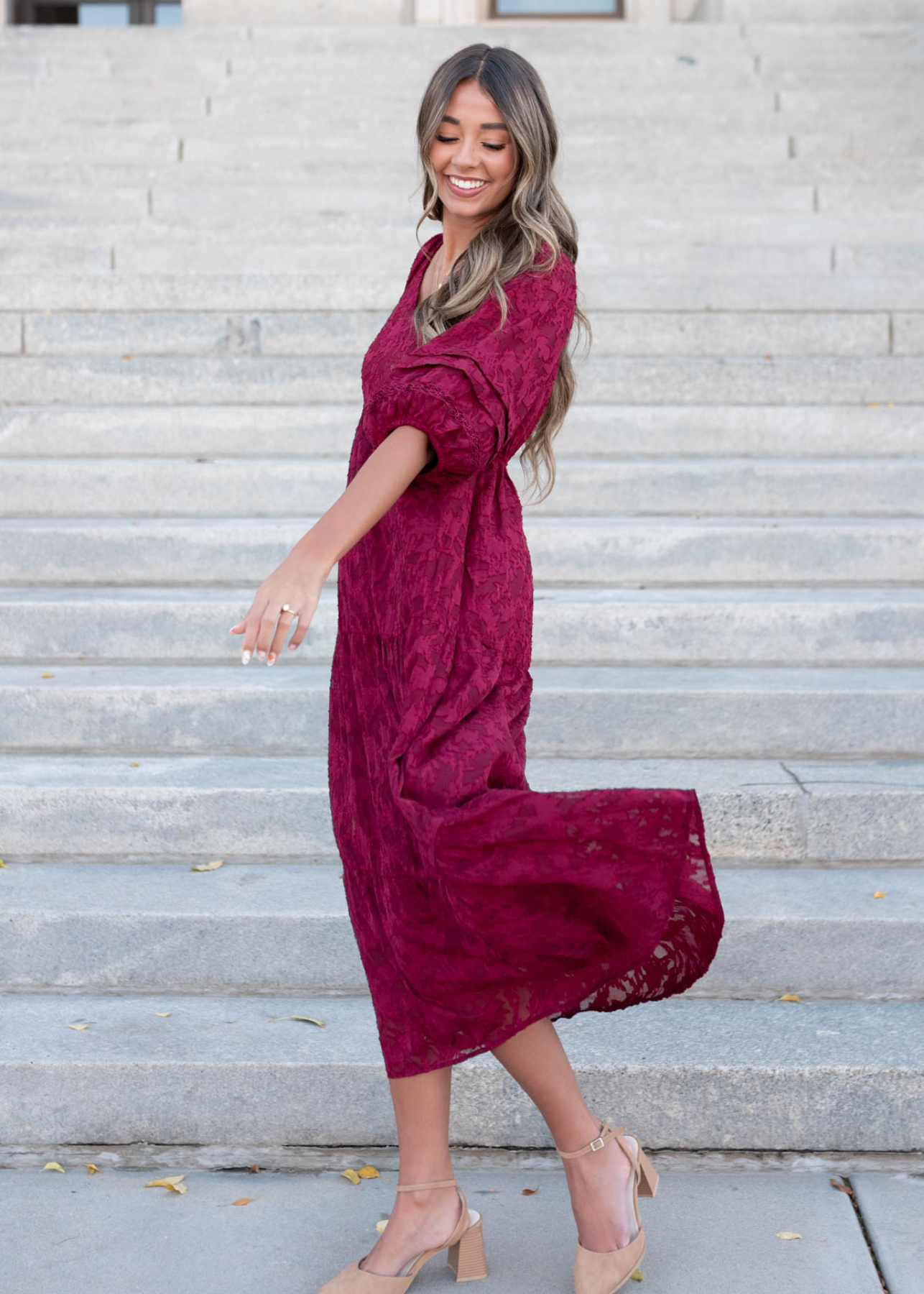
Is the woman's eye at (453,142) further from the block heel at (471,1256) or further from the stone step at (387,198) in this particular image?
the stone step at (387,198)

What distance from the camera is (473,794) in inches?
80.9

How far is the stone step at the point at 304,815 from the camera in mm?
3422

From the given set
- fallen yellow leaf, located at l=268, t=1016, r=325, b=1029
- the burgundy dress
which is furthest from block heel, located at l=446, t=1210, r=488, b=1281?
fallen yellow leaf, located at l=268, t=1016, r=325, b=1029

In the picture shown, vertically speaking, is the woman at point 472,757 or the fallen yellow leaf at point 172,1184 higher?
the woman at point 472,757

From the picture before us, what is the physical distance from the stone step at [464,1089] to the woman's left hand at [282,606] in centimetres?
130

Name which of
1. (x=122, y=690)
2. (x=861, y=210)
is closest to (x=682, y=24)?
(x=861, y=210)

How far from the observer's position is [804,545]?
457cm

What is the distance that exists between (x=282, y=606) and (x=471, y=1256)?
1276 mm

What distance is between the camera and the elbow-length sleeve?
1.95 meters

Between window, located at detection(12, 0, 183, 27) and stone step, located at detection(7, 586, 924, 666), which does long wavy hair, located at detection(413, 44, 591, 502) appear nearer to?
stone step, located at detection(7, 586, 924, 666)

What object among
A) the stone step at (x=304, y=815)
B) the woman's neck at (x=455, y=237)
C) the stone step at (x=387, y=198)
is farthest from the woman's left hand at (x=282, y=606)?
the stone step at (x=387, y=198)

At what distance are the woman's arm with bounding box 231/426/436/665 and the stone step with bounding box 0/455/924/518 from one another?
292 centimetres

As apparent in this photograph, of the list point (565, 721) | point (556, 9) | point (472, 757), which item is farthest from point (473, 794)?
point (556, 9)

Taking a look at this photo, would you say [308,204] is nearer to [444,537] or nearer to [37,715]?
[37,715]
